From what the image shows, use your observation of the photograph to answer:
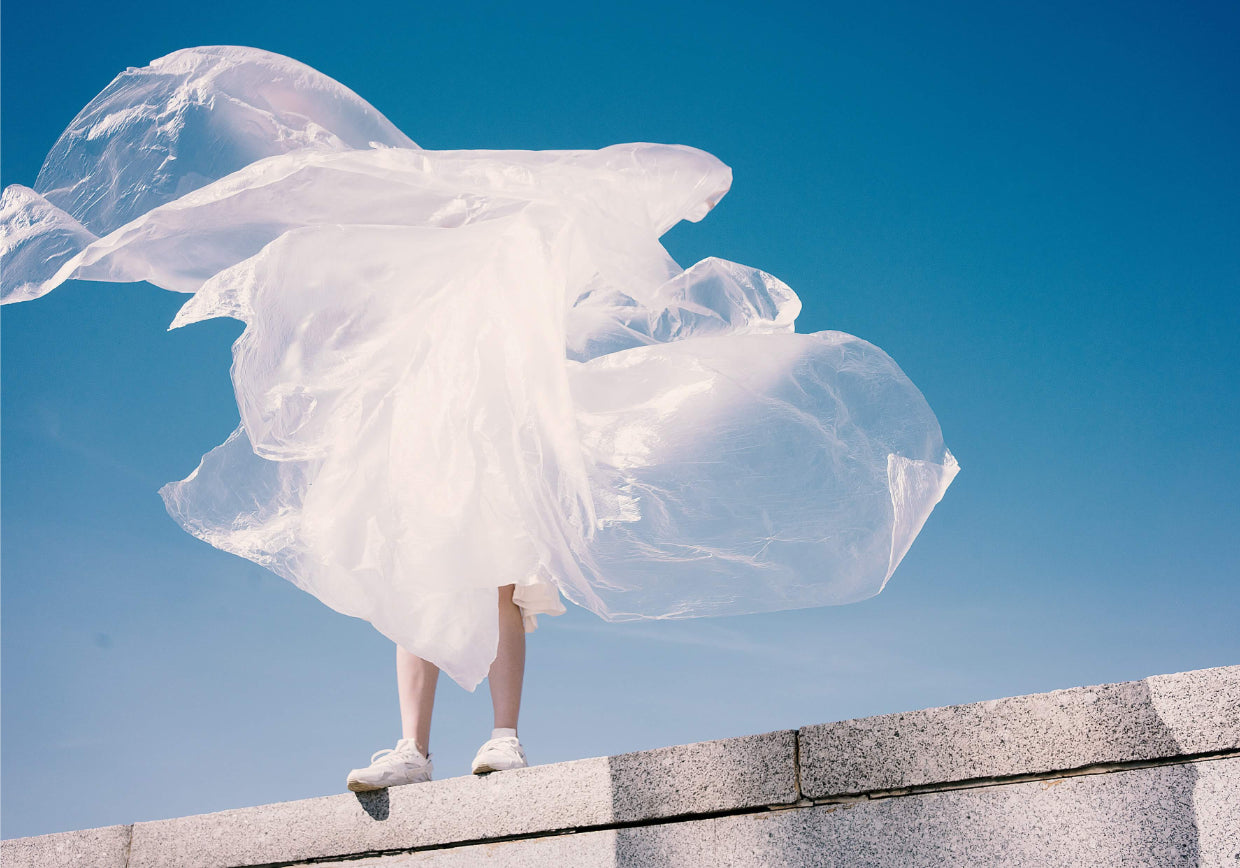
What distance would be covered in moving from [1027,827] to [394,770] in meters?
1.49

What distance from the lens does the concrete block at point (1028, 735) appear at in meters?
1.72

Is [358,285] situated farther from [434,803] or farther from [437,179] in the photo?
[434,803]

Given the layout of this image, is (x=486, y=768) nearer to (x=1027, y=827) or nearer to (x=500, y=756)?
(x=500, y=756)

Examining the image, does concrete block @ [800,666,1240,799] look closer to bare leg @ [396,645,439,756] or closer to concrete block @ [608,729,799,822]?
concrete block @ [608,729,799,822]

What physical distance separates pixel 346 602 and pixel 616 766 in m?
0.78

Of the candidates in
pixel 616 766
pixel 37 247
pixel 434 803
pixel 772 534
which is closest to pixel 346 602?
pixel 434 803

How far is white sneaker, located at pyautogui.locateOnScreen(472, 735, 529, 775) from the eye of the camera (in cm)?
259

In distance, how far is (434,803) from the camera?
253 centimetres

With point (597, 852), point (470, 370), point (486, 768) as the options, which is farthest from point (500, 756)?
point (470, 370)

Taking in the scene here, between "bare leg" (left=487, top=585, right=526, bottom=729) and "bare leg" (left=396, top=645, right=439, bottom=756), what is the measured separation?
0.16 meters

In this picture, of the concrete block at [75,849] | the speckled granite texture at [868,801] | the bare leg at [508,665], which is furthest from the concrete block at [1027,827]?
the concrete block at [75,849]

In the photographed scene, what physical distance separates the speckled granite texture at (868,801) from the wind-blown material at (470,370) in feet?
1.31

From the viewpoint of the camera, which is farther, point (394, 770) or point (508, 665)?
point (508, 665)

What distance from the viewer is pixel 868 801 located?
2016 mm
